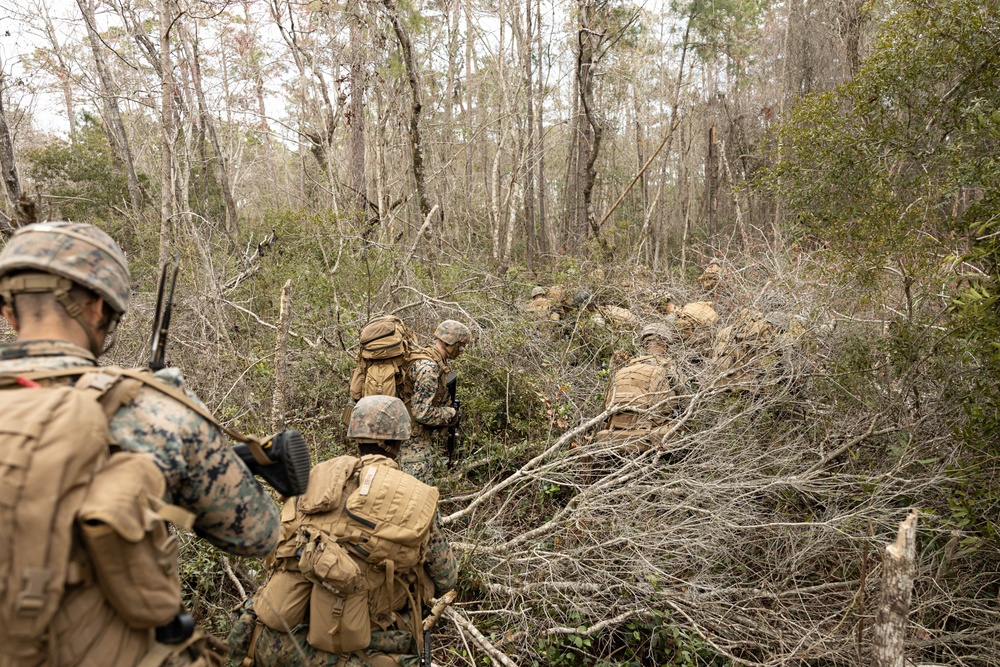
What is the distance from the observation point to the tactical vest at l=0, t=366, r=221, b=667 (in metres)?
1.17

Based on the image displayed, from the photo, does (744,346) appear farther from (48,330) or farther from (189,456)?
(48,330)

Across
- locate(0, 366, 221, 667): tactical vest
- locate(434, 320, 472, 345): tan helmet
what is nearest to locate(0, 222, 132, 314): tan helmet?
locate(0, 366, 221, 667): tactical vest

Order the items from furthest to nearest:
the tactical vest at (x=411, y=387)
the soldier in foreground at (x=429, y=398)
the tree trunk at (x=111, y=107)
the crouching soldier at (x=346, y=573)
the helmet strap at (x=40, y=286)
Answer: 1. the tree trunk at (x=111, y=107)
2. the tactical vest at (x=411, y=387)
3. the soldier in foreground at (x=429, y=398)
4. the crouching soldier at (x=346, y=573)
5. the helmet strap at (x=40, y=286)

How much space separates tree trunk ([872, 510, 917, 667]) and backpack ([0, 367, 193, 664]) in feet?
8.75

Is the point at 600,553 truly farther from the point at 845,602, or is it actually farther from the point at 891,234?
the point at 891,234

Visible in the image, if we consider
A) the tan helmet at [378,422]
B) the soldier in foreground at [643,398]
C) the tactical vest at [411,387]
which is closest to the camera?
the tan helmet at [378,422]

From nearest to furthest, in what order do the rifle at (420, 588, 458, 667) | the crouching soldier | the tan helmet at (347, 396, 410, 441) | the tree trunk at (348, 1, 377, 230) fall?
1. the crouching soldier
2. the rifle at (420, 588, 458, 667)
3. the tan helmet at (347, 396, 410, 441)
4. the tree trunk at (348, 1, 377, 230)

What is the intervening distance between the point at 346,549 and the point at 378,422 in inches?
26.2

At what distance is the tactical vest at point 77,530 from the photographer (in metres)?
1.17

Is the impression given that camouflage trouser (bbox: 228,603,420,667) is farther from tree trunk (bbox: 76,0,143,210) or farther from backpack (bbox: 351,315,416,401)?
tree trunk (bbox: 76,0,143,210)

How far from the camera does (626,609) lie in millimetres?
3711

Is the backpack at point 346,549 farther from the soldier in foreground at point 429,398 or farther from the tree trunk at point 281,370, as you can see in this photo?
the soldier in foreground at point 429,398

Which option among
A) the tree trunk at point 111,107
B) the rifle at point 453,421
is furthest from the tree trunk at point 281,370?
the tree trunk at point 111,107

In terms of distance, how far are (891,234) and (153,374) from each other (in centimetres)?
499
